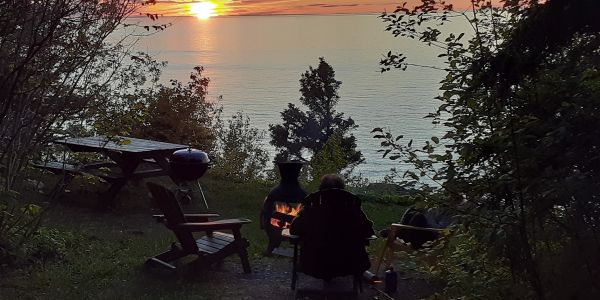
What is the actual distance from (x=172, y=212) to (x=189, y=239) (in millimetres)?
289

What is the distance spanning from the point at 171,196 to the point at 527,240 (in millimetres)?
3474

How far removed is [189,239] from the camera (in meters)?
5.54

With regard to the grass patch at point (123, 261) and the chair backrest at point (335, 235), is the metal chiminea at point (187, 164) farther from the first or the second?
Answer: the chair backrest at point (335, 235)

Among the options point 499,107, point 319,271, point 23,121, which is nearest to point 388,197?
point 319,271

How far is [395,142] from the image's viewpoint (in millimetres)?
3369

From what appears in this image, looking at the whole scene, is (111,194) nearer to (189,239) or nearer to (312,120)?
(189,239)

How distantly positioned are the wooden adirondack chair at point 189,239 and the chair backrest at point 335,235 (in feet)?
3.00

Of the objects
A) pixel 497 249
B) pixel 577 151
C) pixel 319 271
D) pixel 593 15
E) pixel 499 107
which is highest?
pixel 593 15

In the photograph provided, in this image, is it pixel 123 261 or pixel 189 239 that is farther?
pixel 123 261

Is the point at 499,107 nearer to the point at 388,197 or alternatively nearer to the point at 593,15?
the point at 593,15

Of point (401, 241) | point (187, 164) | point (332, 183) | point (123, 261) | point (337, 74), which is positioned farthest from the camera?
point (337, 74)

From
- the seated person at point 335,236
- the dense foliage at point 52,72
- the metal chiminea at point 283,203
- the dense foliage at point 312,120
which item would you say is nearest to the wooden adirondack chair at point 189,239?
the metal chiminea at point 283,203

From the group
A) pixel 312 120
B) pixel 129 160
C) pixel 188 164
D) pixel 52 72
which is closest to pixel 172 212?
pixel 52 72

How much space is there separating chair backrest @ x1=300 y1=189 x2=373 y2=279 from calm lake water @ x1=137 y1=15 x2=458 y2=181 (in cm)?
54
